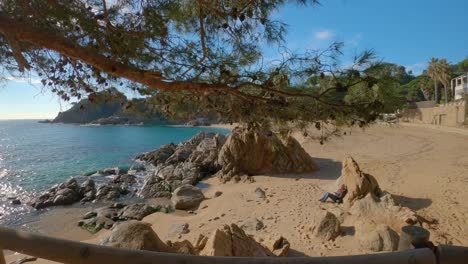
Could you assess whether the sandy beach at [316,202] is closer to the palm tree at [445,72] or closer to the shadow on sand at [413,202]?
the shadow on sand at [413,202]

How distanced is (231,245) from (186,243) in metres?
0.89

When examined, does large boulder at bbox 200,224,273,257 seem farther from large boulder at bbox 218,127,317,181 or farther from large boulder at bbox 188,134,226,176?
large boulder at bbox 188,134,226,176

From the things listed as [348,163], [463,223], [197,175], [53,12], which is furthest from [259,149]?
[53,12]

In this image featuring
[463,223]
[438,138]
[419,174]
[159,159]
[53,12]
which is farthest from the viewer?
[159,159]

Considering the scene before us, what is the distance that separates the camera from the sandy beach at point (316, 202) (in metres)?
7.27

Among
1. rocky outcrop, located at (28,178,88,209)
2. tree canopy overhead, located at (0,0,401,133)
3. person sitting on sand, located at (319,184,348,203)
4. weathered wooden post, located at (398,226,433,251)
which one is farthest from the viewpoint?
rocky outcrop, located at (28,178,88,209)

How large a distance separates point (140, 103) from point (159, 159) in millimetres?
22214

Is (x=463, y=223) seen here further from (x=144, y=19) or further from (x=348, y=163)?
(x=144, y=19)

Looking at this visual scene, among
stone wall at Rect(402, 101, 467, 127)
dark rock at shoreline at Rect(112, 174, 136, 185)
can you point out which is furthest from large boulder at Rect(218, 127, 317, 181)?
stone wall at Rect(402, 101, 467, 127)

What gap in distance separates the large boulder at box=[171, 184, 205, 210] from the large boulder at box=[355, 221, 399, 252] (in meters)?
6.48

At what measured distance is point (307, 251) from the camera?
6.58m

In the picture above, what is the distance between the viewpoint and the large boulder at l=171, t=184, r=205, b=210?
11.6 metres

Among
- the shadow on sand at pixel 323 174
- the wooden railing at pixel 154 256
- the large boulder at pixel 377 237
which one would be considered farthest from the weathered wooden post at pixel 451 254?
the shadow on sand at pixel 323 174

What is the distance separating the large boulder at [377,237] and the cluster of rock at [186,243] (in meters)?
1.93
